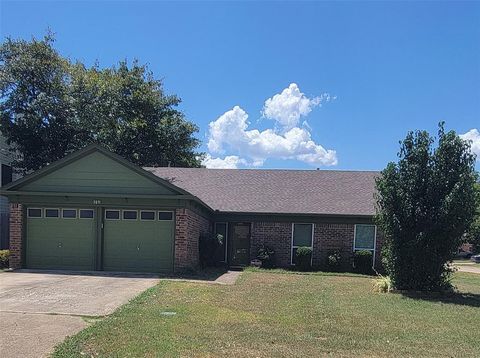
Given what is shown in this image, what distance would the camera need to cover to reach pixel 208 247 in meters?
18.7

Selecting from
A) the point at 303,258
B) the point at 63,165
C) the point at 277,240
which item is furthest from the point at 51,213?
the point at 303,258

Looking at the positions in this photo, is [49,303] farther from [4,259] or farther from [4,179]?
[4,179]

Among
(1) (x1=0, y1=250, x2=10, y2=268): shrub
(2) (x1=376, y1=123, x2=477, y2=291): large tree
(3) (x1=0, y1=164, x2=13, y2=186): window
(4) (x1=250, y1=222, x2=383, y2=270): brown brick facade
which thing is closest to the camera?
(2) (x1=376, y1=123, x2=477, y2=291): large tree

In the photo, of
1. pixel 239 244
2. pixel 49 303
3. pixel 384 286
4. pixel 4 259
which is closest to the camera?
pixel 49 303

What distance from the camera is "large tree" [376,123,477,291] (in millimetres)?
13523

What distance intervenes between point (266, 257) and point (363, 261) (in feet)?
12.7

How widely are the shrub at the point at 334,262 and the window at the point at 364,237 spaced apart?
95 cm

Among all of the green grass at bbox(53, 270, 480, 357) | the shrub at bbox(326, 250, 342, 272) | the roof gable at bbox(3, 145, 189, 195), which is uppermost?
the roof gable at bbox(3, 145, 189, 195)

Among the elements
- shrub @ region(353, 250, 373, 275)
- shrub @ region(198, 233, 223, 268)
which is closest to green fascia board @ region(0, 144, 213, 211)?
shrub @ region(198, 233, 223, 268)

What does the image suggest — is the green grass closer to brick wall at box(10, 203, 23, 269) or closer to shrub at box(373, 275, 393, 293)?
shrub at box(373, 275, 393, 293)

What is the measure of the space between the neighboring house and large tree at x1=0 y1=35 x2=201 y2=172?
1.71ft

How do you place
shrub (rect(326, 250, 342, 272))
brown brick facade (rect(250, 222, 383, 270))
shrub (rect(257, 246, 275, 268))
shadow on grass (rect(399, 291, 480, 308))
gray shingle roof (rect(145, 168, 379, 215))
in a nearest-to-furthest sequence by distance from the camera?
shadow on grass (rect(399, 291, 480, 308)) < shrub (rect(326, 250, 342, 272)) < shrub (rect(257, 246, 275, 268)) < brown brick facade (rect(250, 222, 383, 270)) < gray shingle roof (rect(145, 168, 379, 215))

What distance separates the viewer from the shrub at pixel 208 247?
1862 centimetres

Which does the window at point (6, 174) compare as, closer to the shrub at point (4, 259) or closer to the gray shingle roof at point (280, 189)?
the gray shingle roof at point (280, 189)
